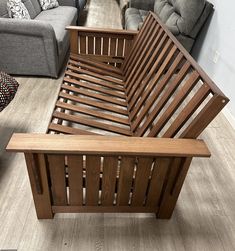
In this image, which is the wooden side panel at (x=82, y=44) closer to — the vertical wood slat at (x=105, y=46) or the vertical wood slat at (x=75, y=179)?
the vertical wood slat at (x=105, y=46)

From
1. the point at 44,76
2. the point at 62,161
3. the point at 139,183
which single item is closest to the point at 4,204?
the point at 62,161

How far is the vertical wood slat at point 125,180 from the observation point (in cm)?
103

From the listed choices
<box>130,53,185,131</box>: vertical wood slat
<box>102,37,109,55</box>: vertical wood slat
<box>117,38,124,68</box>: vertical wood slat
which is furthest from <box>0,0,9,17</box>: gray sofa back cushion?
<box>130,53,185,131</box>: vertical wood slat

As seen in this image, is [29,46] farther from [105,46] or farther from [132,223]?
[132,223]

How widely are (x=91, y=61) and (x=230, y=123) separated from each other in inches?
57.1

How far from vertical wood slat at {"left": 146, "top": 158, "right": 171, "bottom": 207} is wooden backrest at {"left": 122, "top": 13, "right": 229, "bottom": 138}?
0.13 m

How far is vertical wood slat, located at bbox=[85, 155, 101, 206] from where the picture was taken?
1019 mm

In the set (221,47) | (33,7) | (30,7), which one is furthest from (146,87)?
(33,7)

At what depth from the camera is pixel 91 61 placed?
212cm

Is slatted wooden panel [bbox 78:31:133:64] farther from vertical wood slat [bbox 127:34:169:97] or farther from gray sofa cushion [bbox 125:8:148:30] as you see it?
gray sofa cushion [bbox 125:8:148:30]

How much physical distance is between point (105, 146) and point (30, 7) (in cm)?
284

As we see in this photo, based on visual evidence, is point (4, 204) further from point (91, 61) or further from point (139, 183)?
point (91, 61)

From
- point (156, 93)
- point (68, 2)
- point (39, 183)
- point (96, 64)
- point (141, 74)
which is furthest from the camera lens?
point (68, 2)

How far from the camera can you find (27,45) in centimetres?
230
